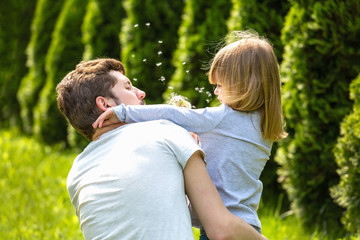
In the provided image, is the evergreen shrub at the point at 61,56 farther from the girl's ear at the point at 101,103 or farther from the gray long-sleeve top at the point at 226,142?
the gray long-sleeve top at the point at 226,142

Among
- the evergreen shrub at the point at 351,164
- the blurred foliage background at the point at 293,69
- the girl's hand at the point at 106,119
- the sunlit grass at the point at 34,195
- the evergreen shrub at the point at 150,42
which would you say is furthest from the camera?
the evergreen shrub at the point at 150,42

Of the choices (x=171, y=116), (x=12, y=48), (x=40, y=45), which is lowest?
(x=12, y=48)

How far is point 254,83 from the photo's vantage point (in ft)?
7.63

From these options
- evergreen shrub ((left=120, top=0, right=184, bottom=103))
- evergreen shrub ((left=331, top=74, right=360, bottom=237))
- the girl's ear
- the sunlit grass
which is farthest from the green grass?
the girl's ear

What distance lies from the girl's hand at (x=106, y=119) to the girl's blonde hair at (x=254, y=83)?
0.50m

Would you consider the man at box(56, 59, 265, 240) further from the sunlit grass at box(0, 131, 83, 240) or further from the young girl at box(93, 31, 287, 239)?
the sunlit grass at box(0, 131, 83, 240)

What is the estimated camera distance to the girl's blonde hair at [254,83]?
2314 millimetres

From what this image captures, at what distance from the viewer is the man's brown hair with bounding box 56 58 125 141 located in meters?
2.28

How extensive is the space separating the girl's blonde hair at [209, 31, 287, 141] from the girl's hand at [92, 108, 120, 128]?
50cm

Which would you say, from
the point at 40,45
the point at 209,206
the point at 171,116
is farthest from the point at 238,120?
the point at 40,45

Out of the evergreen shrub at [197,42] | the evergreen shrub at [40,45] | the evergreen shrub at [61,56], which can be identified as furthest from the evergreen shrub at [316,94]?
the evergreen shrub at [40,45]

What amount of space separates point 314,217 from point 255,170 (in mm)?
2259

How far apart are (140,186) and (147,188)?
0.03m

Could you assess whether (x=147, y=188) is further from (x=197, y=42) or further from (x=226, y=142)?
(x=197, y=42)
